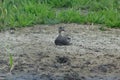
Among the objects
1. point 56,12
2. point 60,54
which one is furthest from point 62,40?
point 56,12

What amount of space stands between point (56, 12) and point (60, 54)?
221 centimetres

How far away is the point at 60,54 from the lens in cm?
694

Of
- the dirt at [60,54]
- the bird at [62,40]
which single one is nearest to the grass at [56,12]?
the dirt at [60,54]

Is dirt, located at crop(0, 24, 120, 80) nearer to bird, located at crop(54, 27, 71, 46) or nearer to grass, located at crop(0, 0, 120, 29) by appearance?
bird, located at crop(54, 27, 71, 46)

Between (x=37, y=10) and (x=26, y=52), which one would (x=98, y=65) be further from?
(x=37, y=10)

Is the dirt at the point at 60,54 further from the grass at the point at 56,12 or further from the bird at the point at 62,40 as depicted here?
the grass at the point at 56,12

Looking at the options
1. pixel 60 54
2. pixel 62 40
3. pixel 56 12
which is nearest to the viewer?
pixel 60 54

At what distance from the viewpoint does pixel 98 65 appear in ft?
21.5

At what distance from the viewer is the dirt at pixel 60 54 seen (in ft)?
20.7

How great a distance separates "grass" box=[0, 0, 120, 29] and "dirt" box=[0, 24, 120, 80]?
0.18m

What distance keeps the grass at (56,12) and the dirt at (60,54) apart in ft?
0.58

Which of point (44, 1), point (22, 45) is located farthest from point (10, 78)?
point (44, 1)

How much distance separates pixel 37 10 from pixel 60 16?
1.31 feet

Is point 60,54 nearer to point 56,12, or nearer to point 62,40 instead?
point 62,40
